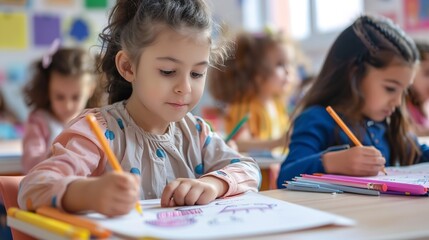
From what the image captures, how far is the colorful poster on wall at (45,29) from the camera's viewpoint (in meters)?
3.70

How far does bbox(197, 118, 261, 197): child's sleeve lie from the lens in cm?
102

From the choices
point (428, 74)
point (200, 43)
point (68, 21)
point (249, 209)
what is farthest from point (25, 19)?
point (249, 209)

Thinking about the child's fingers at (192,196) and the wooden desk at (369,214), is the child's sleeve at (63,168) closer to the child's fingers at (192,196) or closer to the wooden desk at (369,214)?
the child's fingers at (192,196)

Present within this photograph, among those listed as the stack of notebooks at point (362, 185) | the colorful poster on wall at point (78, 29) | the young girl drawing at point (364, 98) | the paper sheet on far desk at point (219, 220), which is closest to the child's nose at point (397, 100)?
the young girl drawing at point (364, 98)

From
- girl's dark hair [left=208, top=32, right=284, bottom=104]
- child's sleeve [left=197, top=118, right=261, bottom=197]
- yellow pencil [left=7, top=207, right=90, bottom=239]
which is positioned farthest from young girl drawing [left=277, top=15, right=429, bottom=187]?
girl's dark hair [left=208, top=32, right=284, bottom=104]

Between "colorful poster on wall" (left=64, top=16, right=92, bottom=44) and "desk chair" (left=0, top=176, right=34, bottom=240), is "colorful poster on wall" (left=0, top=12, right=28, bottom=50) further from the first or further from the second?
"desk chair" (left=0, top=176, right=34, bottom=240)

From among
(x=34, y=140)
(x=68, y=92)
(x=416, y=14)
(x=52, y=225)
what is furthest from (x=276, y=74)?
(x=52, y=225)

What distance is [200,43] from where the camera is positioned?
1.03m

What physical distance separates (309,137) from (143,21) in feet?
1.87

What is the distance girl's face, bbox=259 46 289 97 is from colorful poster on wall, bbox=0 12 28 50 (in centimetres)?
152

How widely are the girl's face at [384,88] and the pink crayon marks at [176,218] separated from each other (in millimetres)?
788

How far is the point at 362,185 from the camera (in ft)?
3.33

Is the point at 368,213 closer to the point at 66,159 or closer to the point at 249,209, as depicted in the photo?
the point at 249,209

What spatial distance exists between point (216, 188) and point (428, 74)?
74.0 inches
